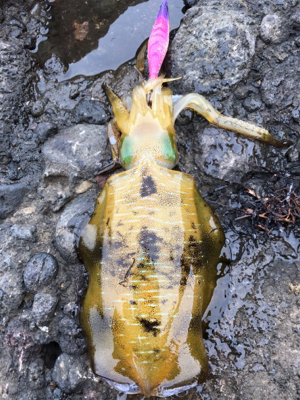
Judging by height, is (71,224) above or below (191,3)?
below

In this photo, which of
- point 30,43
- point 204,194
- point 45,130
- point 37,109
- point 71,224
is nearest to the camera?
point 71,224

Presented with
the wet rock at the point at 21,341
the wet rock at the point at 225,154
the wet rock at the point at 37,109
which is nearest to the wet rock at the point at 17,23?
the wet rock at the point at 37,109

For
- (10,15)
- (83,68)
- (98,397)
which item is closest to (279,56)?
(83,68)

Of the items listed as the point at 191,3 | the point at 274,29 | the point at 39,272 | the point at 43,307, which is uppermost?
the point at 191,3

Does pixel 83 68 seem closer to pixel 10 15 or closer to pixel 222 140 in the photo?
pixel 10 15

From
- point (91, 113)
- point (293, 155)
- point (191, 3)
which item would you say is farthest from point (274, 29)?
point (91, 113)

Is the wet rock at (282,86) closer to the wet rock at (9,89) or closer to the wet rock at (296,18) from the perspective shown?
the wet rock at (296,18)

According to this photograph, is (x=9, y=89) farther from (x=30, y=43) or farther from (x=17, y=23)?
(x=17, y=23)
